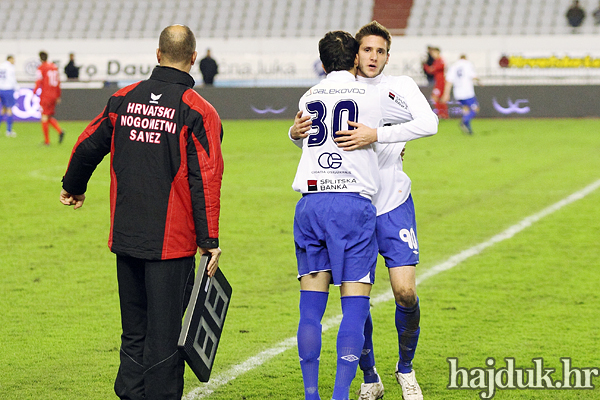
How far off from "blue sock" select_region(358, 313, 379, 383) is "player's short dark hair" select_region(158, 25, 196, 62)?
1.59 metres

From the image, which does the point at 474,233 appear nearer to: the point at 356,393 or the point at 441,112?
the point at 356,393

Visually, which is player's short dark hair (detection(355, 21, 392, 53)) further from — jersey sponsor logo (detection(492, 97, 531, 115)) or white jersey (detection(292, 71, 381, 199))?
jersey sponsor logo (detection(492, 97, 531, 115))

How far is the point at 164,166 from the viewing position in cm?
358

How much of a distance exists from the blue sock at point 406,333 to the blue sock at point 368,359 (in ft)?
0.51

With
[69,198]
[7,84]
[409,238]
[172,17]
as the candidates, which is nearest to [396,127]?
[409,238]

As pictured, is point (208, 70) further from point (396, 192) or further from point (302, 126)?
point (302, 126)

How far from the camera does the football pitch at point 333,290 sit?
4621 millimetres

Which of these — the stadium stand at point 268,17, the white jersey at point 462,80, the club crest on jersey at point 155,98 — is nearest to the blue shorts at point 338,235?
the club crest on jersey at point 155,98

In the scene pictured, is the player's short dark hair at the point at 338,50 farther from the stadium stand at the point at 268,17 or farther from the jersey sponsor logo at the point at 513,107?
the stadium stand at the point at 268,17

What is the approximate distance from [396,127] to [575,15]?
29493 mm

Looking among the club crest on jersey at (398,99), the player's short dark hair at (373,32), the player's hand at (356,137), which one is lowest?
the player's hand at (356,137)

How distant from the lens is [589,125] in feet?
72.1

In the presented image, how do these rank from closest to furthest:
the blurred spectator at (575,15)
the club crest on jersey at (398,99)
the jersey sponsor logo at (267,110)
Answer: the club crest on jersey at (398,99) < the jersey sponsor logo at (267,110) < the blurred spectator at (575,15)

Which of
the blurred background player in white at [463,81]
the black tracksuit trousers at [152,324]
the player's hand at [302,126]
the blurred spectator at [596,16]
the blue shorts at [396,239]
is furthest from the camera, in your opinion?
the blurred spectator at [596,16]
